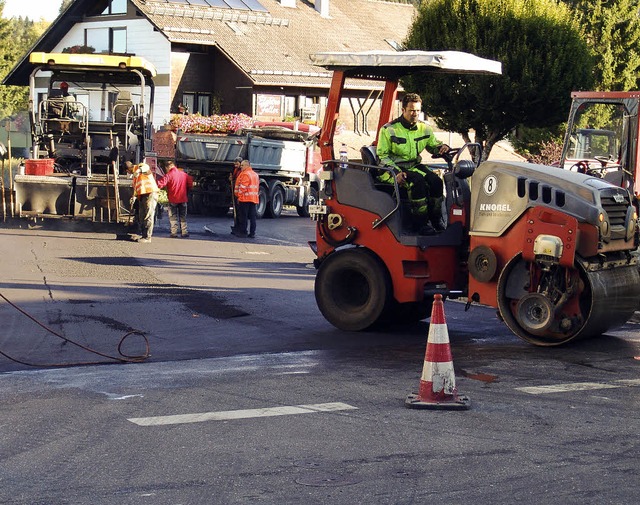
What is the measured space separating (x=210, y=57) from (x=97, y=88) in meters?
23.6

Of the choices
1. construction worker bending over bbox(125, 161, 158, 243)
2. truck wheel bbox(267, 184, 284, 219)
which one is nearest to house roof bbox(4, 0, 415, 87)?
truck wheel bbox(267, 184, 284, 219)

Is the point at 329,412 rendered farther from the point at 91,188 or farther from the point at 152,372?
the point at 91,188

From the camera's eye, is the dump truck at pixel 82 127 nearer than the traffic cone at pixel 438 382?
No

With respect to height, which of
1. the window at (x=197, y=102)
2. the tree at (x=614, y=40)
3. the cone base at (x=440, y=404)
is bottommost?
the cone base at (x=440, y=404)

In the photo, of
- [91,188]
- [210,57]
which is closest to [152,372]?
[91,188]

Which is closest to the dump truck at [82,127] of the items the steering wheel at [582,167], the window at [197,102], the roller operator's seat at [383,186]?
the steering wheel at [582,167]

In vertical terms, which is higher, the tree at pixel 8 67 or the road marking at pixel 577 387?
the tree at pixel 8 67

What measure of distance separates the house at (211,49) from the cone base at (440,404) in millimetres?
37042

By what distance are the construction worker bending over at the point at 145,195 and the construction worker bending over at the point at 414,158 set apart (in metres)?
10.6

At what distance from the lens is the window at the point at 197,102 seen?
46.8 m

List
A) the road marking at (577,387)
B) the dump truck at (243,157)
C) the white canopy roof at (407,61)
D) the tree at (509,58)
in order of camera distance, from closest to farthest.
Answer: the road marking at (577,387), the white canopy roof at (407,61), the dump truck at (243,157), the tree at (509,58)

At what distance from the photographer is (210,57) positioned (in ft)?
156

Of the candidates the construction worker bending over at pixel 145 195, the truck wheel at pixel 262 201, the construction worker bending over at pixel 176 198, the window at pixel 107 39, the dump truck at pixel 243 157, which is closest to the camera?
the construction worker bending over at pixel 145 195

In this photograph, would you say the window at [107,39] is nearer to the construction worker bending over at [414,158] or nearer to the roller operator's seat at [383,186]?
the roller operator's seat at [383,186]
